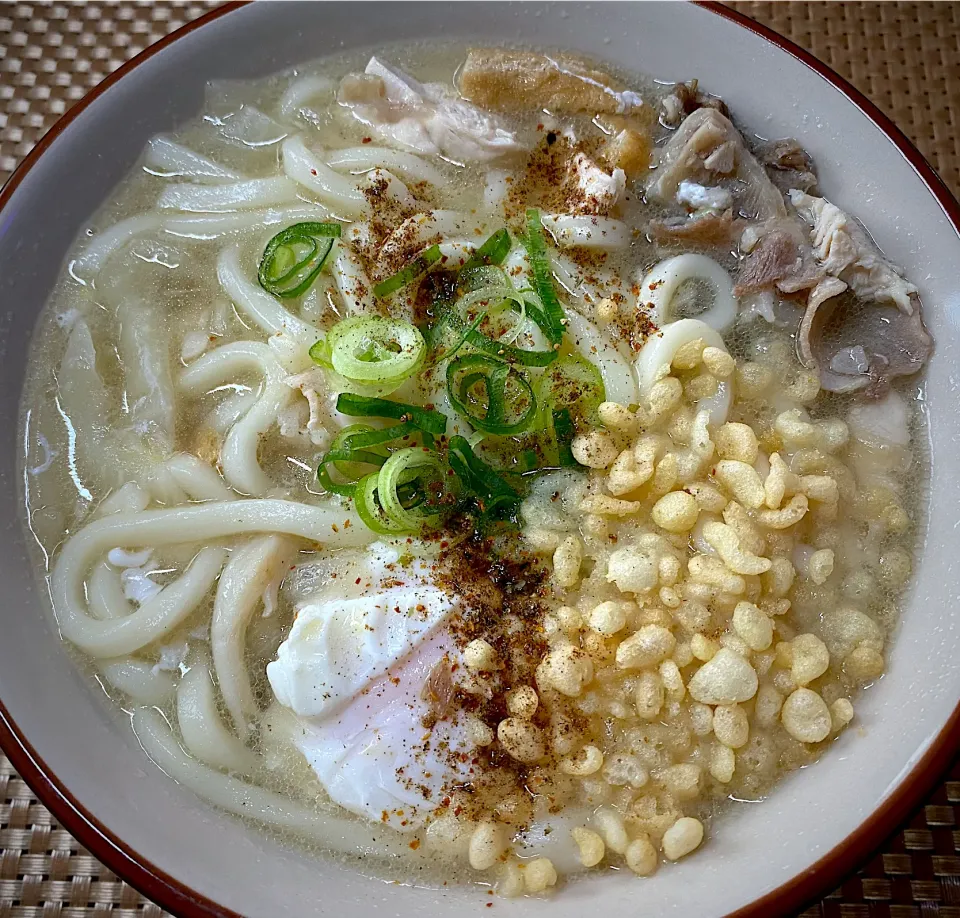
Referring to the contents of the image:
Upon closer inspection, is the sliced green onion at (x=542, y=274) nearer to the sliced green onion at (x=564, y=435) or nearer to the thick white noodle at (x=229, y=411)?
the sliced green onion at (x=564, y=435)

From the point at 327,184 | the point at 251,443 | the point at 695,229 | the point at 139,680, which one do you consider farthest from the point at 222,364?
the point at 695,229

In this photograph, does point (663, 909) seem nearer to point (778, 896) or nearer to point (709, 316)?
point (778, 896)

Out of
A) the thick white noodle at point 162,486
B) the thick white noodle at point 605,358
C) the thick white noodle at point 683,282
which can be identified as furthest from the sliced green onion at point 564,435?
the thick white noodle at point 162,486

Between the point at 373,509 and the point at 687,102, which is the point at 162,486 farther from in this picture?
the point at 687,102

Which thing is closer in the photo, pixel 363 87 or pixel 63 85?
pixel 363 87

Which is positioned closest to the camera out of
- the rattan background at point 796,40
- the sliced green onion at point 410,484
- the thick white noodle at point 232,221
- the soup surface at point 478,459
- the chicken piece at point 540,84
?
the soup surface at point 478,459

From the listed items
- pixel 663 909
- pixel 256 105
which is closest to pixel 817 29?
pixel 256 105
